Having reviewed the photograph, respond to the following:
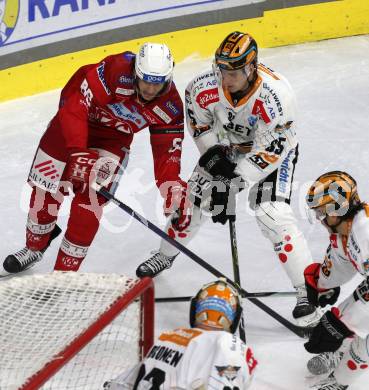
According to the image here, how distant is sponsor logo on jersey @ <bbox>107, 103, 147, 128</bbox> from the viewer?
4105 millimetres

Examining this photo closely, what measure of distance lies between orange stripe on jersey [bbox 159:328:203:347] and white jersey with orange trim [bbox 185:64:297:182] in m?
1.30

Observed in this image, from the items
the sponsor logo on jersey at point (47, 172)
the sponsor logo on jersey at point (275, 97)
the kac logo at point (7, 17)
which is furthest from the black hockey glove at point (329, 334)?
the kac logo at point (7, 17)

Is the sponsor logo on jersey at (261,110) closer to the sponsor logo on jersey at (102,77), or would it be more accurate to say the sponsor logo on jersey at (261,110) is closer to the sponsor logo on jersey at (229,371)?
the sponsor logo on jersey at (102,77)

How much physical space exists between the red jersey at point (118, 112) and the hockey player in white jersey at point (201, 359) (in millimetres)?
1359

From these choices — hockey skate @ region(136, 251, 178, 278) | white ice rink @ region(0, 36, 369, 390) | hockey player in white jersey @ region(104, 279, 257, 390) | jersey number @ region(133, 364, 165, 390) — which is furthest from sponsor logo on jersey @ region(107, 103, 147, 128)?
jersey number @ region(133, 364, 165, 390)

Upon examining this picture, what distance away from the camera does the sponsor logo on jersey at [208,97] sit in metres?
4.01

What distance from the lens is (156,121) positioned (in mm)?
4117

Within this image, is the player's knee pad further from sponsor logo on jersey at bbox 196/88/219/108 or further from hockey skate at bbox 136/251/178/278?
hockey skate at bbox 136/251/178/278

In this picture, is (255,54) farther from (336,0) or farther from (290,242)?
(336,0)

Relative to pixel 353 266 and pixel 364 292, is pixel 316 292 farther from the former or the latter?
pixel 364 292

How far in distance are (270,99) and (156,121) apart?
512mm

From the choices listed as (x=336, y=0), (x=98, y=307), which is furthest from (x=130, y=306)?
(x=336, y=0)

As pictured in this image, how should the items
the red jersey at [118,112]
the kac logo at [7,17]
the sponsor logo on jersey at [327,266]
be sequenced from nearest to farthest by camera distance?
1. the sponsor logo on jersey at [327,266]
2. the red jersey at [118,112]
3. the kac logo at [7,17]

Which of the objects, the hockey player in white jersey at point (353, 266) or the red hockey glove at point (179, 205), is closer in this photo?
the hockey player in white jersey at point (353, 266)
